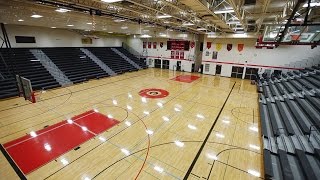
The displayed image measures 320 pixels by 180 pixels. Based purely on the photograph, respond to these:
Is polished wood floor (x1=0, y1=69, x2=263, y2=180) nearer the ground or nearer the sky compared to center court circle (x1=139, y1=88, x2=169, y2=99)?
nearer the ground

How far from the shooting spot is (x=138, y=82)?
16578 mm

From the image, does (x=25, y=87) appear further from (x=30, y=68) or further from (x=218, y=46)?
(x=218, y=46)

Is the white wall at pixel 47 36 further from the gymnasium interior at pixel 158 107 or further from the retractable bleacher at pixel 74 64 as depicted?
the retractable bleacher at pixel 74 64

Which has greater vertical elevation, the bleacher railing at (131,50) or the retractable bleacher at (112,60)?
the bleacher railing at (131,50)

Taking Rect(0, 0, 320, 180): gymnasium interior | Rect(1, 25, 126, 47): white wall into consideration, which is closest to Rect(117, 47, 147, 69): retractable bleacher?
Rect(1, 25, 126, 47): white wall

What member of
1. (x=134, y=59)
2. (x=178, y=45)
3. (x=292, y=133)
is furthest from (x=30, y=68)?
(x=292, y=133)

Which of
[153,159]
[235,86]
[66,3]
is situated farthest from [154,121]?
[235,86]

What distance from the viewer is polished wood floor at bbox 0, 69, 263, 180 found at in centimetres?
532

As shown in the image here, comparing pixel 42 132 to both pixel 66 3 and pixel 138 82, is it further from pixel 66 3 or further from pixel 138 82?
pixel 138 82

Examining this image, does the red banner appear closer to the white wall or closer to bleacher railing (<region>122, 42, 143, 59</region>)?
bleacher railing (<region>122, 42, 143, 59</region>)

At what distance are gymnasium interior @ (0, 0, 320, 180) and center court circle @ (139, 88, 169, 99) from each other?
0.24 m

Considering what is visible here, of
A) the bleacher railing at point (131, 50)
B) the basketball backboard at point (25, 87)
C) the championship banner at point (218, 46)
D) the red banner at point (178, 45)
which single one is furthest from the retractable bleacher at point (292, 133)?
the bleacher railing at point (131, 50)

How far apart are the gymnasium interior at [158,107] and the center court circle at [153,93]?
24 centimetres

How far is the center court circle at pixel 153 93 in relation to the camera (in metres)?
12.6
